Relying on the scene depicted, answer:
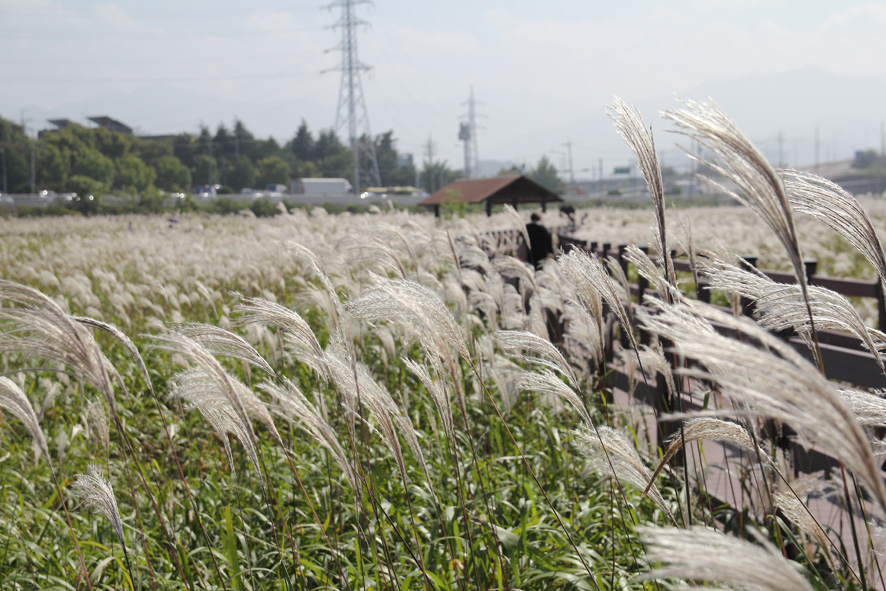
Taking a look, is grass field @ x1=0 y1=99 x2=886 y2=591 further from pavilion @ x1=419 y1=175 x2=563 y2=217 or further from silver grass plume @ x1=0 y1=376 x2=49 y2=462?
pavilion @ x1=419 y1=175 x2=563 y2=217

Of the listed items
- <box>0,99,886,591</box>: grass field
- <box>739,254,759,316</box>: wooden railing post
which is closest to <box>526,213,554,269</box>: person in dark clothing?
<box>0,99,886,591</box>: grass field

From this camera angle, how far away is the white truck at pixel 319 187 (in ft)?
243

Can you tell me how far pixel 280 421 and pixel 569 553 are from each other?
3244 mm

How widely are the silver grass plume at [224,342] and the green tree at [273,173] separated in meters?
87.9

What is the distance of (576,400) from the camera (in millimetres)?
1812

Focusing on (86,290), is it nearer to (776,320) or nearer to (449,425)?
(449,425)

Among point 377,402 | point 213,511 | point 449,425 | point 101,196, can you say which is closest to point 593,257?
point 449,425

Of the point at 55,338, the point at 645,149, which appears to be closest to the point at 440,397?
the point at 645,149

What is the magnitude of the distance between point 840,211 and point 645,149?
1.50 ft

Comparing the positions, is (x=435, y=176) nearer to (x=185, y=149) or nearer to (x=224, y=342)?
(x=185, y=149)

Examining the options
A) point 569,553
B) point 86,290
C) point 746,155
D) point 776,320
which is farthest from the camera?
point 86,290

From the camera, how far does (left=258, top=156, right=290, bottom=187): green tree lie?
85562mm

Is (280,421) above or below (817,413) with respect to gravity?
below

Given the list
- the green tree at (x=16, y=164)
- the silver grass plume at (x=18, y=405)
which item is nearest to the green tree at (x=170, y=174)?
the green tree at (x=16, y=164)
